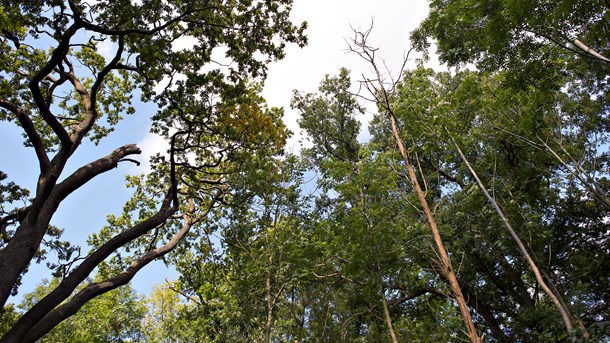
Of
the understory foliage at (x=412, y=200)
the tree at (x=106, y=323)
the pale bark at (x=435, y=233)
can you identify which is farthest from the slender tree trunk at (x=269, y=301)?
the tree at (x=106, y=323)

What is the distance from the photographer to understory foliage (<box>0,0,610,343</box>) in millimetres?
6316

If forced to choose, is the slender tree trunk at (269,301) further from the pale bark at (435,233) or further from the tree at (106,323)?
the tree at (106,323)

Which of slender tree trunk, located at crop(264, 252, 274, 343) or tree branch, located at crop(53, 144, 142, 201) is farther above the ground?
tree branch, located at crop(53, 144, 142, 201)

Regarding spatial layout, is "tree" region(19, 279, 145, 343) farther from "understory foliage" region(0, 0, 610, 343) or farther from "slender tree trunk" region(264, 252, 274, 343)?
"slender tree trunk" region(264, 252, 274, 343)

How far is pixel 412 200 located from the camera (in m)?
7.43

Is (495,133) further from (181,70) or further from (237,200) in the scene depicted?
(181,70)

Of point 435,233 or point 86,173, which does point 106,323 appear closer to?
point 86,173

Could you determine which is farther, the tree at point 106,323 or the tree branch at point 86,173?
the tree at point 106,323

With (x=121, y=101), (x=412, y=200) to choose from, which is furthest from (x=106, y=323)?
(x=412, y=200)

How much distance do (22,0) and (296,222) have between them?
5687 mm

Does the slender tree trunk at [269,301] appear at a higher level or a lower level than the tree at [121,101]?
lower

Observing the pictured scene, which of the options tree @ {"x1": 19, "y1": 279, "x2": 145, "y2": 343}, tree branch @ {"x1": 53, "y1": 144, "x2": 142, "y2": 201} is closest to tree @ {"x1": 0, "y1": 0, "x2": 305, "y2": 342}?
tree branch @ {"x1": 53, "y1": 144, "x2": 142, "y2": 201}

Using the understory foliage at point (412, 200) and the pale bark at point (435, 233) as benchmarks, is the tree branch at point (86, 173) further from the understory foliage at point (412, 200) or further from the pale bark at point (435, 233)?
the pale bark at point (435, 233)

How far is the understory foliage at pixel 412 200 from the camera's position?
6.32m
